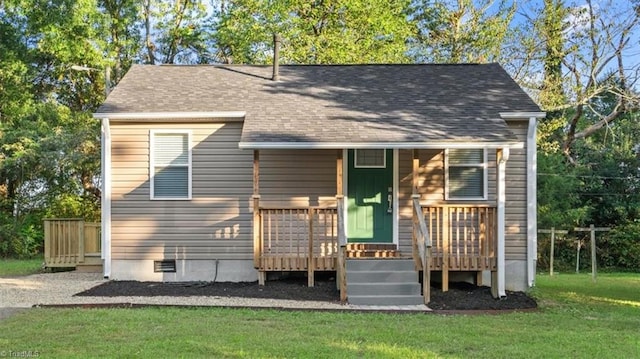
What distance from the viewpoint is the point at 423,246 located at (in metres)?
9.43

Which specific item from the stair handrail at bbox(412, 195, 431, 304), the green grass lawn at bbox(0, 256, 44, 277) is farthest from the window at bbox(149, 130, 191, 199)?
the green grass lawn at bbox(0, 256, 44, 277)

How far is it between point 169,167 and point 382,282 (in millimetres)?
4698

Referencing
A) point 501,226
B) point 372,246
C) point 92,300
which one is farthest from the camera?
point 372,246

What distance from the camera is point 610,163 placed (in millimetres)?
21625

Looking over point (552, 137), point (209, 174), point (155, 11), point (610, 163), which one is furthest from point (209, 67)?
point (552, 137)

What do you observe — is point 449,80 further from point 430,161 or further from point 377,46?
point 377,46

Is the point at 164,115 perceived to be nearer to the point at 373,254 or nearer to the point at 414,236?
the point at 373,254

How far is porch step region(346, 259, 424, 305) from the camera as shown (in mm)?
8914

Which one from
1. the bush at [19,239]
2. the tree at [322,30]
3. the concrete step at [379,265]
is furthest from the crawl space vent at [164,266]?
the tree at [322,30]

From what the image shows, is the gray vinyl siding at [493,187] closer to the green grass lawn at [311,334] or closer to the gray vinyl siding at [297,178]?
the gray vinyl siding at [297,178]

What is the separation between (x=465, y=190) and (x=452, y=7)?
15.4 m

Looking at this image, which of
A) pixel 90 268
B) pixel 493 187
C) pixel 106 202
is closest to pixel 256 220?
pixel 106 202

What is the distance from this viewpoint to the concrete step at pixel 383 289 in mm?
9039

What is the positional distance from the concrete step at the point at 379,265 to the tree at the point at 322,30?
41.7 ft
